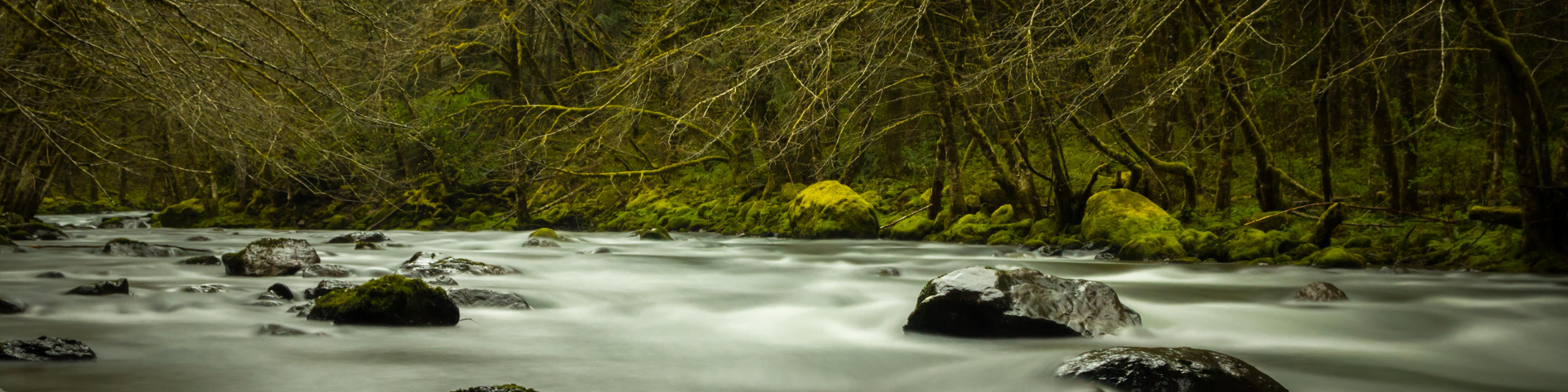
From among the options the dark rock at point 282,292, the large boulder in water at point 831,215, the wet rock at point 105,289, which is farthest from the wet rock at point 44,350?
the large boulder in water at point 831,215

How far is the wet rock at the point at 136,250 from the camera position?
10000 millimetres

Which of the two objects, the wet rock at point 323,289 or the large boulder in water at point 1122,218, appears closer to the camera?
the wet rock at point 323,289

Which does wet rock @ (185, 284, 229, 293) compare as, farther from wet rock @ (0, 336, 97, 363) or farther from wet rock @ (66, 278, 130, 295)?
wet rock @ (0, 336, 97, 363)

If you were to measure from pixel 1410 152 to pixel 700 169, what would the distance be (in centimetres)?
1294

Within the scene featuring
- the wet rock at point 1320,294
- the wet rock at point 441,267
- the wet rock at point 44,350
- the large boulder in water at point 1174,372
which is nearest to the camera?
the large boulder in water at point 1174,372

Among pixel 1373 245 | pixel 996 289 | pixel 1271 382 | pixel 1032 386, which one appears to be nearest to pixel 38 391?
pixel 1032 386

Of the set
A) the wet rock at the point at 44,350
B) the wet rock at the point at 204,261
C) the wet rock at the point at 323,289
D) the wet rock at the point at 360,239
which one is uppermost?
the wet rock at the point at 360,239

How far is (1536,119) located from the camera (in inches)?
273

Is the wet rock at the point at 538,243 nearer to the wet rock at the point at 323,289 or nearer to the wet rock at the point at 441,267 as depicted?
the wet rock at the point at 441,267

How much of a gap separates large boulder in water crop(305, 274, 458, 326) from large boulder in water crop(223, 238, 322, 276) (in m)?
2.68

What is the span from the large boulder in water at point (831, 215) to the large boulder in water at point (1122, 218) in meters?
3.78

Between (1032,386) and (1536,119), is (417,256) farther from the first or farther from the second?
(1536,119)

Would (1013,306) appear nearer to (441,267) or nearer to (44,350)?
(44,350)

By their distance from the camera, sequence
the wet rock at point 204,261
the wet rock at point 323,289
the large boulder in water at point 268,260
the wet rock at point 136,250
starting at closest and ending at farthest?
the wet rock at point 323,289 → the large boulder in water at point 268,260 → the wet rock at point 204,261 → the wet rock at point 136,250
